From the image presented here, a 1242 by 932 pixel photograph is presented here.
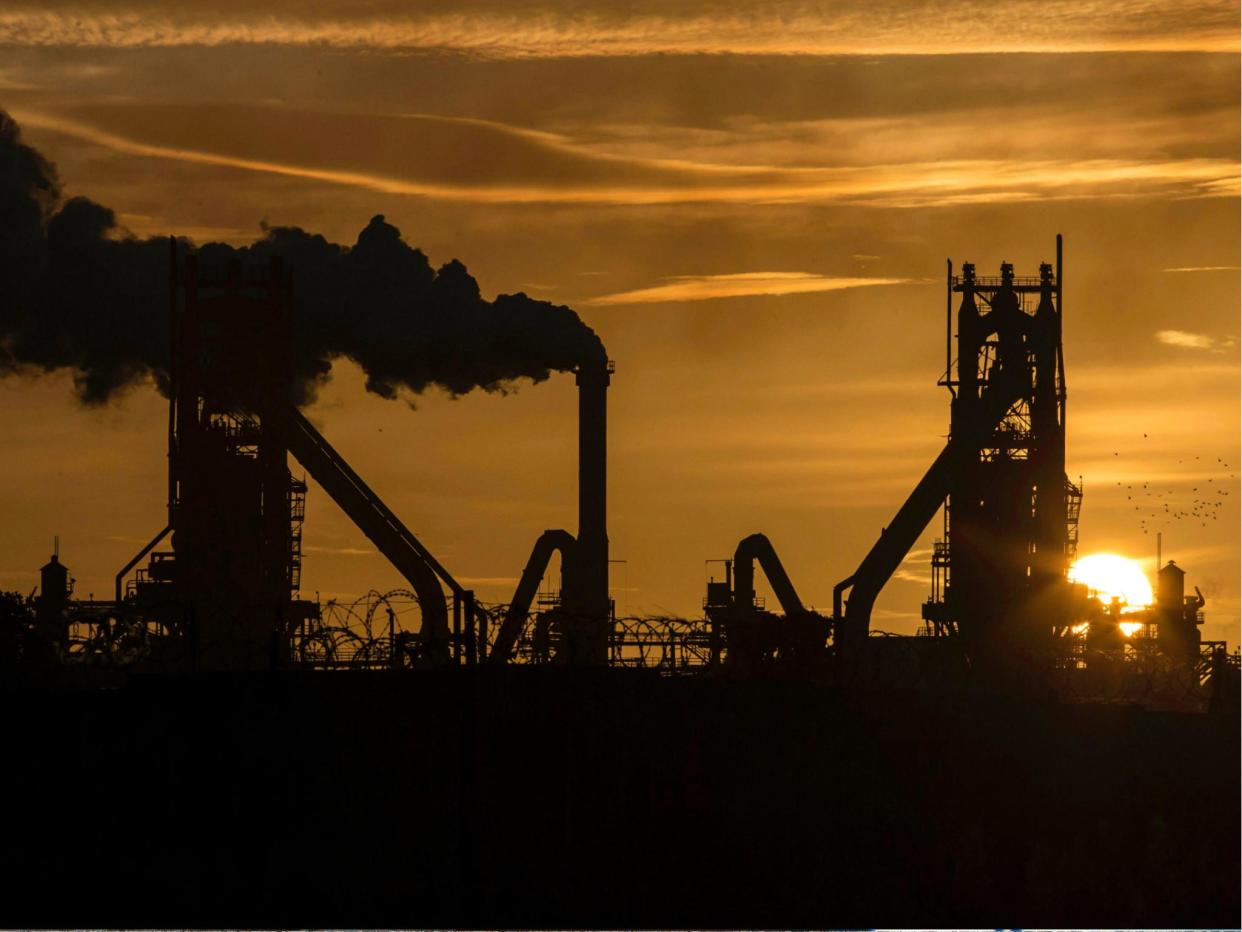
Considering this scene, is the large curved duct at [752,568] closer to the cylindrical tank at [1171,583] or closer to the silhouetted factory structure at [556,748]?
the silhouetted factory structure at [556,748]

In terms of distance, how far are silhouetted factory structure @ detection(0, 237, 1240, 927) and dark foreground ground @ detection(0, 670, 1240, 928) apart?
64mm

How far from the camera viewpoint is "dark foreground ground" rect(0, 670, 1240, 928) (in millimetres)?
40156

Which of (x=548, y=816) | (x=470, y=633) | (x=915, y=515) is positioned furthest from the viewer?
(x=915, y=515)

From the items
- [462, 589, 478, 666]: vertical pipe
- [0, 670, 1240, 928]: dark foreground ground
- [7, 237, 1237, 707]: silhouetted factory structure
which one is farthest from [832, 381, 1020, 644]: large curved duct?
[462, 589, 478, 666]: vertical pipe

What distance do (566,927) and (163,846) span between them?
6753 millimetres

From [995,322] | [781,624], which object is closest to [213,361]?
[781,624]

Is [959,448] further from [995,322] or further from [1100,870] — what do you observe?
[1100,870]

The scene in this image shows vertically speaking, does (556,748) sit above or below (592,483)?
Answer: below

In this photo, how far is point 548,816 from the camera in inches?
1724

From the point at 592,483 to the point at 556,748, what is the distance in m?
20.5

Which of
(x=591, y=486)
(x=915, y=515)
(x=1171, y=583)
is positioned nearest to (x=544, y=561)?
(x=591, y=486)

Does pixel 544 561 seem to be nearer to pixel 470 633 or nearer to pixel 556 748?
pixel 556 748

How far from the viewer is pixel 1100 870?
43.7m

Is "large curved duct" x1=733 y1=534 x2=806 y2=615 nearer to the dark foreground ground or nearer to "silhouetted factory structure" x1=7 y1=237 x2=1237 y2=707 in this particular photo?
"silhouetted factory structure" x1=7 y1=237 x2=1237 y2=707
